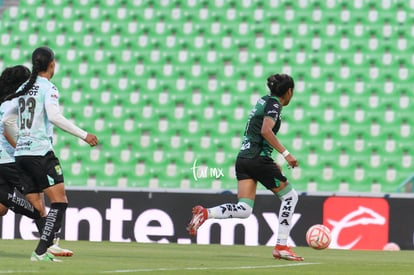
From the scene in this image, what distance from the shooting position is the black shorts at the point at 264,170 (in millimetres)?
9859

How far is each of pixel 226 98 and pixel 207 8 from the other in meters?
2.22

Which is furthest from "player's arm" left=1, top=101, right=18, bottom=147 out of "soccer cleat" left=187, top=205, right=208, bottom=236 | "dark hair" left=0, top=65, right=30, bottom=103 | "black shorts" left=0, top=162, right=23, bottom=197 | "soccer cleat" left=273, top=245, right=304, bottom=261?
"soccer cleat" left=273, top=245, right=304, bottom=261

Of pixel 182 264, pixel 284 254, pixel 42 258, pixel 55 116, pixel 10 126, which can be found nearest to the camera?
pixel 55 116

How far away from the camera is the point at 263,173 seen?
9.86 meters

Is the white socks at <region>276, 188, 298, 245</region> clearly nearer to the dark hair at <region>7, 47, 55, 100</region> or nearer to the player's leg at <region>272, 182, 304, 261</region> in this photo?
the player's leg at <region>272, 182, 304, 261</region>

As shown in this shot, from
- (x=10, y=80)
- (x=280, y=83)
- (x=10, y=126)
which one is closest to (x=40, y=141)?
(x=10, y=126)

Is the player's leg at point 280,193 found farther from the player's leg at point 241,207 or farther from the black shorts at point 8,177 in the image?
the black shorts at point 8,177

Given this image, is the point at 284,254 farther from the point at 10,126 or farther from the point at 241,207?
the point at 10,126

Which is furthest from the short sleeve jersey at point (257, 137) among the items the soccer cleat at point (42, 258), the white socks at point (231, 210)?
the soccer cleat at point (42, 258)

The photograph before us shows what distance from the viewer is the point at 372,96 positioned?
688 inches

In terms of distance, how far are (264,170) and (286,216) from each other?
522mm

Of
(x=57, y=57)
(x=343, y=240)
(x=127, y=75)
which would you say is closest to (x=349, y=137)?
(x=343, y=240)

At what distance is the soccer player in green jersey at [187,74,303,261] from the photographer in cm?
973

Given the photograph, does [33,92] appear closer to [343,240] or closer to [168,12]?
[343,240]
